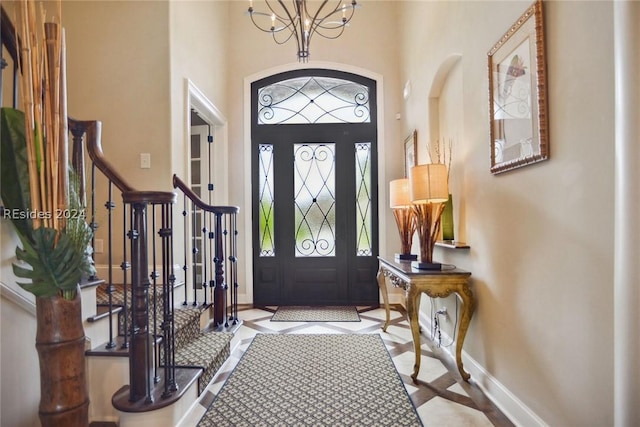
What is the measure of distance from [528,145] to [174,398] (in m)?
2.14

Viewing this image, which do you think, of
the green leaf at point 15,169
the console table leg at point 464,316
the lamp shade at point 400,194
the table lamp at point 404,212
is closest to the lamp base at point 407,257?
the table lamp at point 404,212

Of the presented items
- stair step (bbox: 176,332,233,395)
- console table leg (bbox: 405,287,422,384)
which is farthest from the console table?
stair step (bbox: 176,332,233,395)

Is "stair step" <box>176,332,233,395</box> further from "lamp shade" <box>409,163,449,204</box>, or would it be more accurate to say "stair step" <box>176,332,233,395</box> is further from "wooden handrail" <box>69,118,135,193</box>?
"lamp shade" <box>409,163,449,204</box>

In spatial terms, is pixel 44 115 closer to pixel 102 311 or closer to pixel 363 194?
pixel 102 311

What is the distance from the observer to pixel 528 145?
1670mm

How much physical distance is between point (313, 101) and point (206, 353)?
11.1ft

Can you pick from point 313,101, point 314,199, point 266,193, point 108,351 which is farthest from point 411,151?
point 108,351

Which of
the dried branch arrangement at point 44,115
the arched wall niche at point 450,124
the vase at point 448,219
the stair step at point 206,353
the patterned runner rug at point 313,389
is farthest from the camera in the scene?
the vase at point 448,219

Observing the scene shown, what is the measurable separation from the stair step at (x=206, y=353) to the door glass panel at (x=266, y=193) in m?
1.91

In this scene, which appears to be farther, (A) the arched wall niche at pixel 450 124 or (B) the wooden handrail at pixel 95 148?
(A) the arched wall niche at pixel 450 124

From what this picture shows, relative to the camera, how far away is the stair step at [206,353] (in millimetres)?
2098

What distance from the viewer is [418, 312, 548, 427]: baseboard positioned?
1688mm

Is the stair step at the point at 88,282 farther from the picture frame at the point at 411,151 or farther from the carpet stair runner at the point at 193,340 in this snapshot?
the picture frame at the point at 411,151

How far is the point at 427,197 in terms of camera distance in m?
2.36
